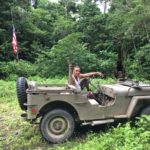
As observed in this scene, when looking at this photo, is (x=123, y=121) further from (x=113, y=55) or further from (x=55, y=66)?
(x=113, y=55)

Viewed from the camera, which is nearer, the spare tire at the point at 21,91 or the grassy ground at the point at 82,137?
the grassy ground at the point at 82,137

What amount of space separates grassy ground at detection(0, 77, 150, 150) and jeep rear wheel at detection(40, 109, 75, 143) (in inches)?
6.1

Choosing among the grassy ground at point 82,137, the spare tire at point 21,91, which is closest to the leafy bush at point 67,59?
the grassy ground at point 82,137

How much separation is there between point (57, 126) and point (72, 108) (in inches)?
18.3

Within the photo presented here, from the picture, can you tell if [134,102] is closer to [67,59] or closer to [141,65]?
[67,59]

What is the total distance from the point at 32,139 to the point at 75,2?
29490 mm

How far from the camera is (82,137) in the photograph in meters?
6.87

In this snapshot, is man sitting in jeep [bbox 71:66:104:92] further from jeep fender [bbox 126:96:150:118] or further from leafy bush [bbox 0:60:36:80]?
leafy bush [bbox 0:60:36:80]

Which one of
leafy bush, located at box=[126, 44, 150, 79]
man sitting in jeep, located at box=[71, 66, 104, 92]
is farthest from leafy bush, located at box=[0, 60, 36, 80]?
man sitting in jeep, located at box=[71, 66, 104, 92]

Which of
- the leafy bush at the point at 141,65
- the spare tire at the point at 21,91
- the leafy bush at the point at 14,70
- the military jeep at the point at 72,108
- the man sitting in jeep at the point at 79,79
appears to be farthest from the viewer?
the leafy bush at the point at 14,70

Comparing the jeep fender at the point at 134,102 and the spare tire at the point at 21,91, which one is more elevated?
the spare tire at the point at 21,91

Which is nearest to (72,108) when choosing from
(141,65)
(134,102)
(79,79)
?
(79,79)

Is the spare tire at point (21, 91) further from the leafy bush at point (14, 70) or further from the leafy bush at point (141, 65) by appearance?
the leafy bush at point (14, 70)

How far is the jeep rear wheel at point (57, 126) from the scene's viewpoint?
258 inches
